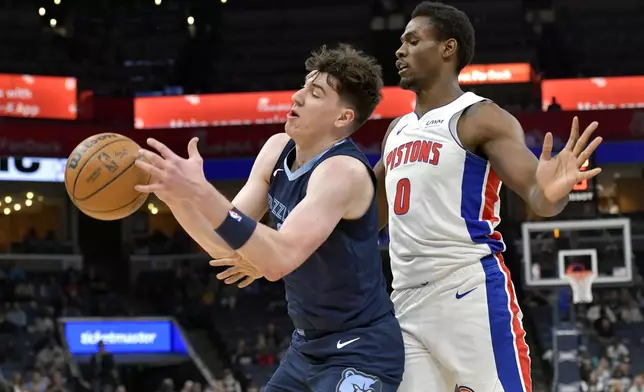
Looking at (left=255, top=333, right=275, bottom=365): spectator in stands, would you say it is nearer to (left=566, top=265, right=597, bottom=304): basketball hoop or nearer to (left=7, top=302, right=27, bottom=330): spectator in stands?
(left=7, top=302, right=27, bottom=330): spectator in stands

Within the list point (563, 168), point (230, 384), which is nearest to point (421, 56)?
point (563, 168)

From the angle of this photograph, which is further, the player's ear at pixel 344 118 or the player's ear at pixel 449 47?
the player's ear at pixel 449 47

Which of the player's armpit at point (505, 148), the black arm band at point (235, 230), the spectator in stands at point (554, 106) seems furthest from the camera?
the spectator in stands at point (554, 106)

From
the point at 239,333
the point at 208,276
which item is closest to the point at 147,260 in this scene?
the point at 208,276

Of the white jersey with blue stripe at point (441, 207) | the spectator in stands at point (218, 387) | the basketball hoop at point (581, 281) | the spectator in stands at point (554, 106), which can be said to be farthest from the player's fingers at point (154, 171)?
the spectator in stands at point (554, 106)

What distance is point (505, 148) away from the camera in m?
4.09

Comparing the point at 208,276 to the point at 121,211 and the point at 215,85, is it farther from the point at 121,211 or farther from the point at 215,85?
the point at 121,211

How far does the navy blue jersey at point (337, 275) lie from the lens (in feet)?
12.0

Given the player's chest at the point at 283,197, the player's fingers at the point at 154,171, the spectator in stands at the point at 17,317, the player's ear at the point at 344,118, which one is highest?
the player's ear at the point at 344,118

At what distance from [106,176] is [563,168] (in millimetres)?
1653

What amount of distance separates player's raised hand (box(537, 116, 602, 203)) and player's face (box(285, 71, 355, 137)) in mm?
743

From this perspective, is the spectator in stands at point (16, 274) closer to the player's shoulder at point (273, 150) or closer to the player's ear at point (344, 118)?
the player's shoulder at point (273, 150)

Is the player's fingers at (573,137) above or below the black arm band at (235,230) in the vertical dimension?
above

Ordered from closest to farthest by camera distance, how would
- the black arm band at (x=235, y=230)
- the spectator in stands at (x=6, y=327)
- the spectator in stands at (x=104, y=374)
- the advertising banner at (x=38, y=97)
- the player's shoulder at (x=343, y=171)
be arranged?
the black arm band at (x=235, y=230), the player's shoulder at (x=343, y=171), the spectator in stands at (x=104, y=374), the advertising banner at (x=38, y=97), the spectator in stands at (x=6, y=327)
